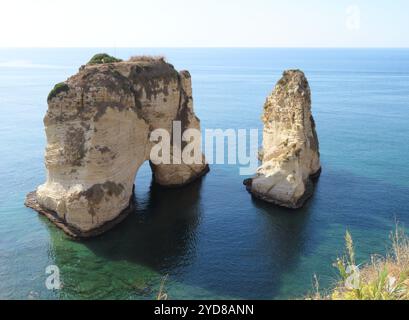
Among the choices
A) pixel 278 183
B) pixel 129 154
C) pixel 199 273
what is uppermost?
pixel 129 154

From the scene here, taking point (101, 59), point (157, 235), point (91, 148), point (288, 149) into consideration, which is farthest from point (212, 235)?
point (101, 59)

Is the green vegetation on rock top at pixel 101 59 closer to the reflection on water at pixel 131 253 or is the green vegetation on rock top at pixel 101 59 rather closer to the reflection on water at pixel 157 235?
the reflection on water at pixel 157 235

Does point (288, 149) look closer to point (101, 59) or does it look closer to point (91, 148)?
point (91, 148)

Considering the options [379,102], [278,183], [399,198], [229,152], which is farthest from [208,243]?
[379,102]

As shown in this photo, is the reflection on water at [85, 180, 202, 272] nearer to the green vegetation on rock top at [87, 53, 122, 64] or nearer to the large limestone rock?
the large limestone rock
